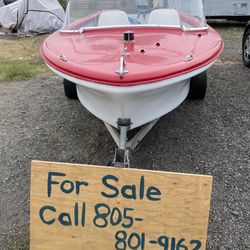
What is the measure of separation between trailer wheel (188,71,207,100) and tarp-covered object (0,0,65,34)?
5.68 metres

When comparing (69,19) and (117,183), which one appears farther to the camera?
(69,19)

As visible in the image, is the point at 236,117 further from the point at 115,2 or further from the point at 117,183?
the point at 117,183

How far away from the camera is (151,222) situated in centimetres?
209

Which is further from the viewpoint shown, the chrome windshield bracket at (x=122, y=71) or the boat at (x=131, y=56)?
the boat at (x=131, y=56)

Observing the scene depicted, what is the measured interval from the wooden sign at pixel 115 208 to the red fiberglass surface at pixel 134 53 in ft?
2.35

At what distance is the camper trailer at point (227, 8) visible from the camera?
9.45 meters

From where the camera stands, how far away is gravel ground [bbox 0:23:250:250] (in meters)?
2.66

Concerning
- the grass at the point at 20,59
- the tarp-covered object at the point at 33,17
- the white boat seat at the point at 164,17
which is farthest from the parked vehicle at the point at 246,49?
the tarp-covered object at the point at 33,17

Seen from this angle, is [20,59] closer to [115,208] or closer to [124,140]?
[124,140]

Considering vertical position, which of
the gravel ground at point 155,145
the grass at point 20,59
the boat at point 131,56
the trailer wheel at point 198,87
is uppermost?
the boat at point 131,56

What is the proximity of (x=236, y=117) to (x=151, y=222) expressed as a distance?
2.42m

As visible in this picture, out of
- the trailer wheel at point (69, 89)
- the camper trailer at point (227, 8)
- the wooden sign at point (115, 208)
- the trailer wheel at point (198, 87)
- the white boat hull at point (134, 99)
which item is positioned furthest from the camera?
the camper trailer at point (227, 8)

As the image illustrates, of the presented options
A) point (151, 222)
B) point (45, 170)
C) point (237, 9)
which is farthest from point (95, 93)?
point (237, 9)

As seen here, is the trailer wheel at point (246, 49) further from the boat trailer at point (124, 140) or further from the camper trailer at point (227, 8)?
the camper trailer at point (227, 8)
